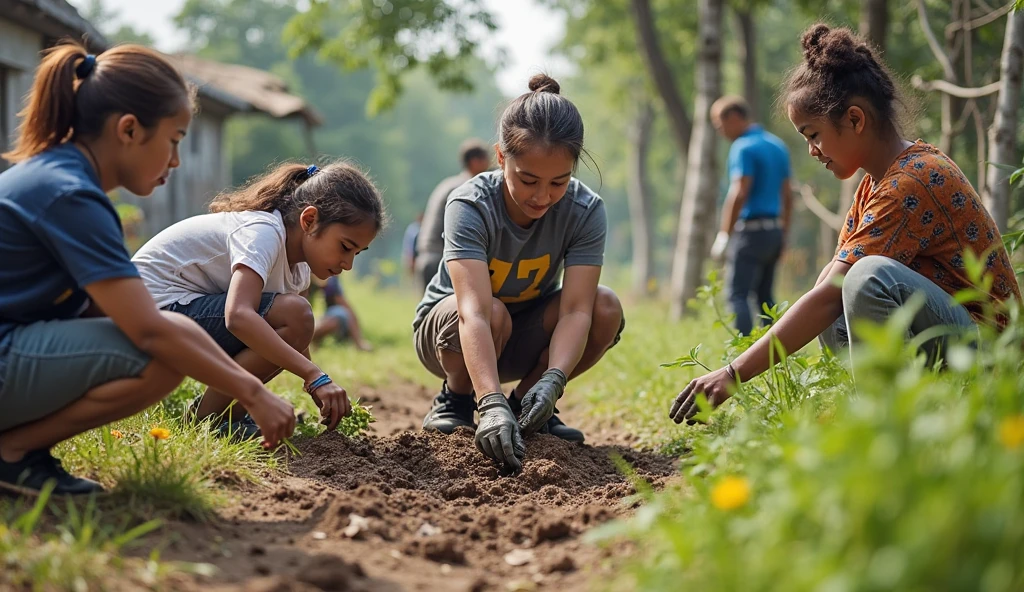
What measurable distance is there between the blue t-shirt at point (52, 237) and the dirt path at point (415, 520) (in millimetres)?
701

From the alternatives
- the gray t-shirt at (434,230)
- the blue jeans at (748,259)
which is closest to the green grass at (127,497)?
the gray t-shirt at (434,230)

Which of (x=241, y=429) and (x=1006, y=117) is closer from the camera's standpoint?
(x=241, y=429)

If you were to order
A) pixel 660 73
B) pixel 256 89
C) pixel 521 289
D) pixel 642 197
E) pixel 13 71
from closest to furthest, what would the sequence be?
pixel 521 289 < pixel 13 71 < pixel 660 73 < pixel 256 89 < pixel 642 197

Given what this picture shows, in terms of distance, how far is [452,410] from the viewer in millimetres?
3938

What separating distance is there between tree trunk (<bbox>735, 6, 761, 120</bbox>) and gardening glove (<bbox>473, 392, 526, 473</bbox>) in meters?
11.5

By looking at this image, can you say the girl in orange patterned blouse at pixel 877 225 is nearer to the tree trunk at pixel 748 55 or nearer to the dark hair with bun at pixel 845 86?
the dark hair with bun at pixel 845 86

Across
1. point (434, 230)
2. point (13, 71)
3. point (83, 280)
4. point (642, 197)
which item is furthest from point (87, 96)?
point (642, 197)

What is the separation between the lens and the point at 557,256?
3871 millimetres

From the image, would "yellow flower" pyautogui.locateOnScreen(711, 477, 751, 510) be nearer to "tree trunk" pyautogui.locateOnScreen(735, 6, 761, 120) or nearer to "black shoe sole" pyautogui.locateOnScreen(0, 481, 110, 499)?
"black shoe sole" pyautogui.locateOnScreen(0, 481, 110, 499)

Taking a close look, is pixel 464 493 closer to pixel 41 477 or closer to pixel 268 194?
pixel 41 477

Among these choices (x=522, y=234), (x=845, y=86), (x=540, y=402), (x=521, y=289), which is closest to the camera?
(x=845, y=86)

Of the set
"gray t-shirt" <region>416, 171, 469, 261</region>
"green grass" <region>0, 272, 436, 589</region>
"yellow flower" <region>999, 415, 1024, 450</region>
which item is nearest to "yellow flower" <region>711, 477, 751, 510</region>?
"yellow flower" <region>999, 415, 1024, 450</region>

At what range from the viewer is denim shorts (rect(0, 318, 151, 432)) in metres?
2.40

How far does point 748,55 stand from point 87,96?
43.2 feet
